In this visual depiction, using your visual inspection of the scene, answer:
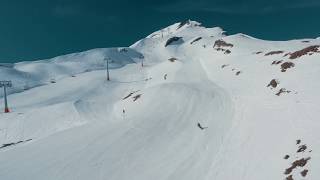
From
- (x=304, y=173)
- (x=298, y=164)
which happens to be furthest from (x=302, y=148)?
(x=304, y=173)

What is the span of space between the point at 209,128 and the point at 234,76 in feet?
73.0

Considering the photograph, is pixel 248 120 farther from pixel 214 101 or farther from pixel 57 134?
pixel 57 134

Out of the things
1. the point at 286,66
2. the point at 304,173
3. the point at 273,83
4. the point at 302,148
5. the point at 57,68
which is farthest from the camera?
the point at 57,68

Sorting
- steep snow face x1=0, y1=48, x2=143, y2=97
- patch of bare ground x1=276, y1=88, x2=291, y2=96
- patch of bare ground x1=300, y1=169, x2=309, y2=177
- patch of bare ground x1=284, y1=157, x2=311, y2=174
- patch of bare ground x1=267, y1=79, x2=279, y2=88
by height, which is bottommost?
patch of bare ground x1=300, y1=169, x2=309, y2=177

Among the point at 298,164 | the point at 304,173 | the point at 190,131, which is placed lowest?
the point at 304,173

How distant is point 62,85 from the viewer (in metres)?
82.4

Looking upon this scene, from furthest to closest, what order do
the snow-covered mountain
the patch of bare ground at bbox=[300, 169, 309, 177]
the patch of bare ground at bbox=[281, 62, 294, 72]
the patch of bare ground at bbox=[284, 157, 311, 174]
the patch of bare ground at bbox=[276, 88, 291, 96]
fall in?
the patch of bare ground at bbox=[281, 62, 294, 72] → the patch of bare ground at bbox=[276, 88, 291, 96] → the snow-covered mountain → the patch of bare ground at bbox=[284, 157, 311, 174] → the patch of bare ground at bbox=[300, 169, 309, 177]

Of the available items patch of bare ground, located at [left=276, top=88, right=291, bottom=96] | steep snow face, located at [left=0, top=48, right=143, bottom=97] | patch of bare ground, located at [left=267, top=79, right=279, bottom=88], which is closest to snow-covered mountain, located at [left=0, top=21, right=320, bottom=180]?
patch of bare ground, located at [left=276, top=88, right=291, bottom=96]

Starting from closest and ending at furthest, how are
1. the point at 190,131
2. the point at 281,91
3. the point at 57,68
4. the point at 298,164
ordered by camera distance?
the point at 298,164 → the point at 190,131 → the point at 281,91 → the point at 57,68

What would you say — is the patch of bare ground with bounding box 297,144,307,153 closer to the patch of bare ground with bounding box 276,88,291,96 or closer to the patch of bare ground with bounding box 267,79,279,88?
the patch of bare ground with bounding box 276,88,291,96

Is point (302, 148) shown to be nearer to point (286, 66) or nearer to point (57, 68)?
point (286, 66)

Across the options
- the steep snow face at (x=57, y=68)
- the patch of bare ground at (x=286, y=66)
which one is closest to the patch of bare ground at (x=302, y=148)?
the patch of bare ground at (x=286, y=66)

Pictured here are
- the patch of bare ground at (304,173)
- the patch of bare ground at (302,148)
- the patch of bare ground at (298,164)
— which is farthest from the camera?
the patch of bare ground at (302,148)

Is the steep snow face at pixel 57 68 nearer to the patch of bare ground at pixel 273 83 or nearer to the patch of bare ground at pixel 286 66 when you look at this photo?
the patch of bare ground at pixel 273 83
